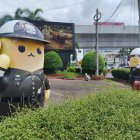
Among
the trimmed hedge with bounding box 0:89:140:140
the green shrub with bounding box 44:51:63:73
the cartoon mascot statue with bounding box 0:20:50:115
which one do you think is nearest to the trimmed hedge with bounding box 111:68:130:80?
the green shrub with bounding box 44:51:63:73

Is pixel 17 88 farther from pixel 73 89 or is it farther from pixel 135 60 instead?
pixel 73 89

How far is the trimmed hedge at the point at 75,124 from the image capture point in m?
3.91

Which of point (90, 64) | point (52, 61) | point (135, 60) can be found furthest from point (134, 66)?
point (90, 64)

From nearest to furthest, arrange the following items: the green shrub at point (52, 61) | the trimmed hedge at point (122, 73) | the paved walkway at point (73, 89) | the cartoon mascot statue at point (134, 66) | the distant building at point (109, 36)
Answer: the paved walkway at point (73, 89)
the cartoon mascot statue at point (134, 66)
the trimmed hedge at point (122, 73)
the green shrub at point (52, 61)
the distant building at point (109, 36)

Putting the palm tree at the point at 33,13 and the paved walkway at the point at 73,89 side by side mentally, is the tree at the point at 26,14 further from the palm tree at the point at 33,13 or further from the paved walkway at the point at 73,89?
the paved walkway at the point at 73,89

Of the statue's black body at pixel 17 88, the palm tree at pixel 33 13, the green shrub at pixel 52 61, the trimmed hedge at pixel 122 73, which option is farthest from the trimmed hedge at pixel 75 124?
the palm tree at pixel 33 13

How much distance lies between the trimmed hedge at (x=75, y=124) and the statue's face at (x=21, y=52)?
2002 millimetres

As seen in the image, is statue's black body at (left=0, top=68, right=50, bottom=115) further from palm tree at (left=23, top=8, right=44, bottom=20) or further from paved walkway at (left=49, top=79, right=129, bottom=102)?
palm tree at (left=23, top=8, right=44, bottom=20)

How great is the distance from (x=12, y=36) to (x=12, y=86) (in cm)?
98

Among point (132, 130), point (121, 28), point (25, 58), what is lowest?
point (132, 130)

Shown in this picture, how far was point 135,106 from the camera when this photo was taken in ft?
18.5

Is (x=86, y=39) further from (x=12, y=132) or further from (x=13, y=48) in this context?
(x=12, y=132)

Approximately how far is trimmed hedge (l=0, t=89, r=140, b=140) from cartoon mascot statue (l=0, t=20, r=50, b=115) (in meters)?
1.86

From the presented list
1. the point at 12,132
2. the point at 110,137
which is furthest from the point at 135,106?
the point at 12,132
